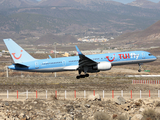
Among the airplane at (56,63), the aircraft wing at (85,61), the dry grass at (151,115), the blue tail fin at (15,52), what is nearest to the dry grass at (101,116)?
the dry grass at (151,115)

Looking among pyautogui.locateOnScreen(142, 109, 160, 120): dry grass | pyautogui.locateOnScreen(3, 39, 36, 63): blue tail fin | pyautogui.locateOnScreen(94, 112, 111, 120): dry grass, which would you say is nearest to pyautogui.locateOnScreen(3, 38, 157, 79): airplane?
pyautogui.locateOnScreen(3, 39, 36, 63): blue tail fin

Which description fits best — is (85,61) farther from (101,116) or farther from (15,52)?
(101,116)

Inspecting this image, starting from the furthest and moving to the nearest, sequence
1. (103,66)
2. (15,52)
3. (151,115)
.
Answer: (15,52)
(103,66)
(151,115)

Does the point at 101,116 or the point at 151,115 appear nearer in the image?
the point at 101,116

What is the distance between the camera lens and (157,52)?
17750cm

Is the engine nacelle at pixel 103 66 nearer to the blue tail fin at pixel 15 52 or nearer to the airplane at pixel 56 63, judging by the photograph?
the airplane at pixel 56 63

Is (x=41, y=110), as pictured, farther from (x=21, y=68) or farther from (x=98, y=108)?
(x=21, y=68)

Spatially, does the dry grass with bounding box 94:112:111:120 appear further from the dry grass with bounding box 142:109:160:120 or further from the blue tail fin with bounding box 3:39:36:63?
the blue tail fin with bounding box 3:39:36:63

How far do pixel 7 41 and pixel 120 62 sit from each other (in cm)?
2384

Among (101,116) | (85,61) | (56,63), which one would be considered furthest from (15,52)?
(101,116)

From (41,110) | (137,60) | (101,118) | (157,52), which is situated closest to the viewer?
(101,118)

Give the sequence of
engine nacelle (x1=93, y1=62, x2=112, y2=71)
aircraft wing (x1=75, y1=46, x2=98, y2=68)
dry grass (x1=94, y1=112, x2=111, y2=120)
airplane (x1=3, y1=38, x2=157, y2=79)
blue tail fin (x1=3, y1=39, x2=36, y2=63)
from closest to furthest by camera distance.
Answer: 1. dry grass (x1=94, y1=112, x2=111, y2=120)
2. aircraft wing (x1=75, y1=46, x2=98, y2=68)
3. engine nacelle (x1=93, y1=62, x2=112, y2=71)
4. airplane (x1=3, y1=38, x2=157, y2=79)
5. blue tail fin (x1=3, y1=39, x2=36, y2=63)

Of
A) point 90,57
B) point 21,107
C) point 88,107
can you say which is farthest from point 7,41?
point 88,107

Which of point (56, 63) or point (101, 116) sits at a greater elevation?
point (56, 63)
